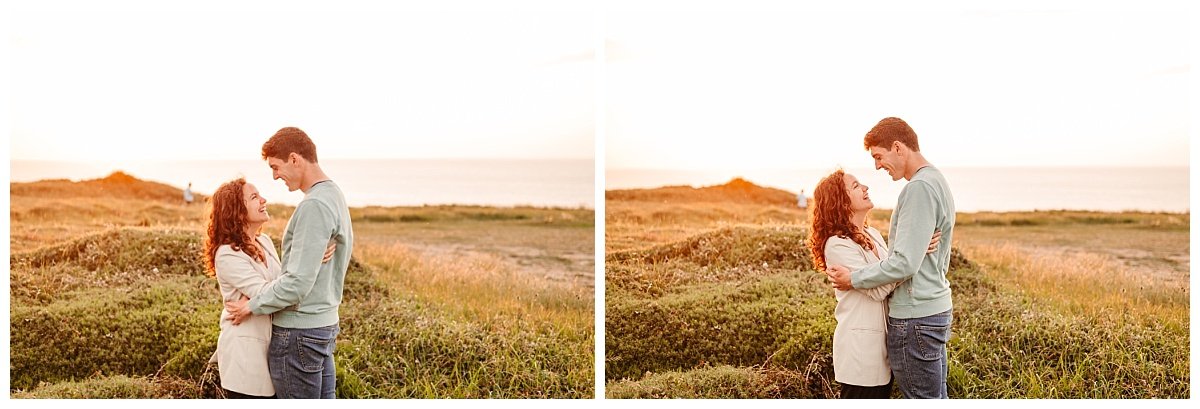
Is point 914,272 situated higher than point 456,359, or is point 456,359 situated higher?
point 914,272

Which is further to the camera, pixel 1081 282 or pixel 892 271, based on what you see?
pixel 1081 282

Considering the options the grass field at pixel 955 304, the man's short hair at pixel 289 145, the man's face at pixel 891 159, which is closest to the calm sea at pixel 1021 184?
the grass field at pixel 955 304

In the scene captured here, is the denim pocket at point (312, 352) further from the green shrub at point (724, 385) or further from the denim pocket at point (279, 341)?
the green shrub at point (724, 385)

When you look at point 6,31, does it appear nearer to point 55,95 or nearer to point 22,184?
point 55,95

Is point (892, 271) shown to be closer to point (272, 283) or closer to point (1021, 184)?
point (1021, 184)

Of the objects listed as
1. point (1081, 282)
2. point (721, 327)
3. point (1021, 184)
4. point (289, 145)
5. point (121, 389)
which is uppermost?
point (289, 145)

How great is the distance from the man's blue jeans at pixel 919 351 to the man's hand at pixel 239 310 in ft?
8.00

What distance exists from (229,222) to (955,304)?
10.9ft

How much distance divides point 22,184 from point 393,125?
6.10 feet

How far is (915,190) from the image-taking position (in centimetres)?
402

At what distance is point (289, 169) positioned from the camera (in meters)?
4.15

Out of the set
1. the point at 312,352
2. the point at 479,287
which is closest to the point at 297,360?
the point at 312,352

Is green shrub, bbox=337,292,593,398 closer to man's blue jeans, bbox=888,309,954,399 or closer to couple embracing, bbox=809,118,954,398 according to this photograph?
couple embracing, bbox=809,118,954,398

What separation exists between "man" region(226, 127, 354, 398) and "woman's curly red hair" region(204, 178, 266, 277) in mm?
168
